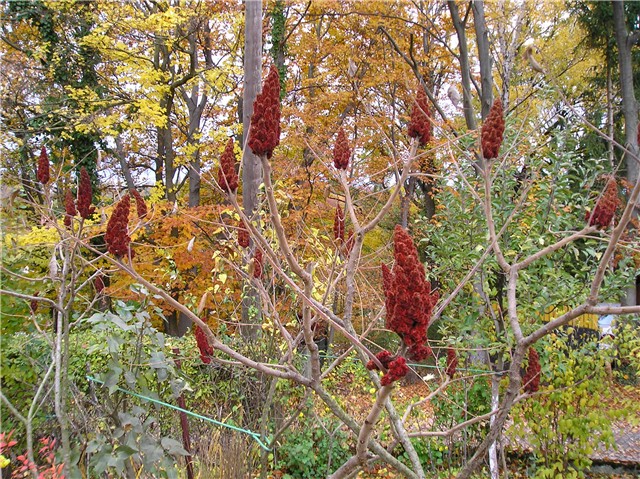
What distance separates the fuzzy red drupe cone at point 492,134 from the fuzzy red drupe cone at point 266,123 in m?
0.69

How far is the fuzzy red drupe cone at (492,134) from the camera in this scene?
55.0 inches

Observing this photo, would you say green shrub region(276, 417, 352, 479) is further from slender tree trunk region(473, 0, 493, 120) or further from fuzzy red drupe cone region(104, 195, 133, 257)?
slender tree trunk region(473, 0, 493, 120)

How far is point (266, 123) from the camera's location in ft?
3.58

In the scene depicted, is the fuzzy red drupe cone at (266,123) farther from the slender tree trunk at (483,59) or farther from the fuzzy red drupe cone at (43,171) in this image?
the slender tree trunk at (483,59)

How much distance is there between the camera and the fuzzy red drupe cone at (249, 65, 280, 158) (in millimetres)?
1094

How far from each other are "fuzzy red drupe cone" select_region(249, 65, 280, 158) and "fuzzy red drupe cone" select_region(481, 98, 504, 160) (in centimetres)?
69

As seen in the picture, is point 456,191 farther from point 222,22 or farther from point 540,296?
point 222,22

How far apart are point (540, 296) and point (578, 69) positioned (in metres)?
11.1

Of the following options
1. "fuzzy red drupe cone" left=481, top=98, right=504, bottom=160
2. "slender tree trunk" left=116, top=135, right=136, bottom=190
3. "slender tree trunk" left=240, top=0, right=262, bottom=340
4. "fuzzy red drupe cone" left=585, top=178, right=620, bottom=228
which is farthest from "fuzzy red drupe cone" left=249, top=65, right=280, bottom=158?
"slender tree trunk" left=116, top=135, right=136, bottom=190

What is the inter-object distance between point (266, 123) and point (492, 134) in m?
0.74

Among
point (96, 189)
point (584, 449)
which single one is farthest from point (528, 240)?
point (96, 189)

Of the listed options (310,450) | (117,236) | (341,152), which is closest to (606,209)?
(341,152)

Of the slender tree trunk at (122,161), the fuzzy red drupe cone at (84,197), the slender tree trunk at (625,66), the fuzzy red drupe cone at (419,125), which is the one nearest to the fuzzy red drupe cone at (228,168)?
the fuzzy red drupe cone at (419,125)

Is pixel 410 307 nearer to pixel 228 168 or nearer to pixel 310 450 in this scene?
pixel 228 168
